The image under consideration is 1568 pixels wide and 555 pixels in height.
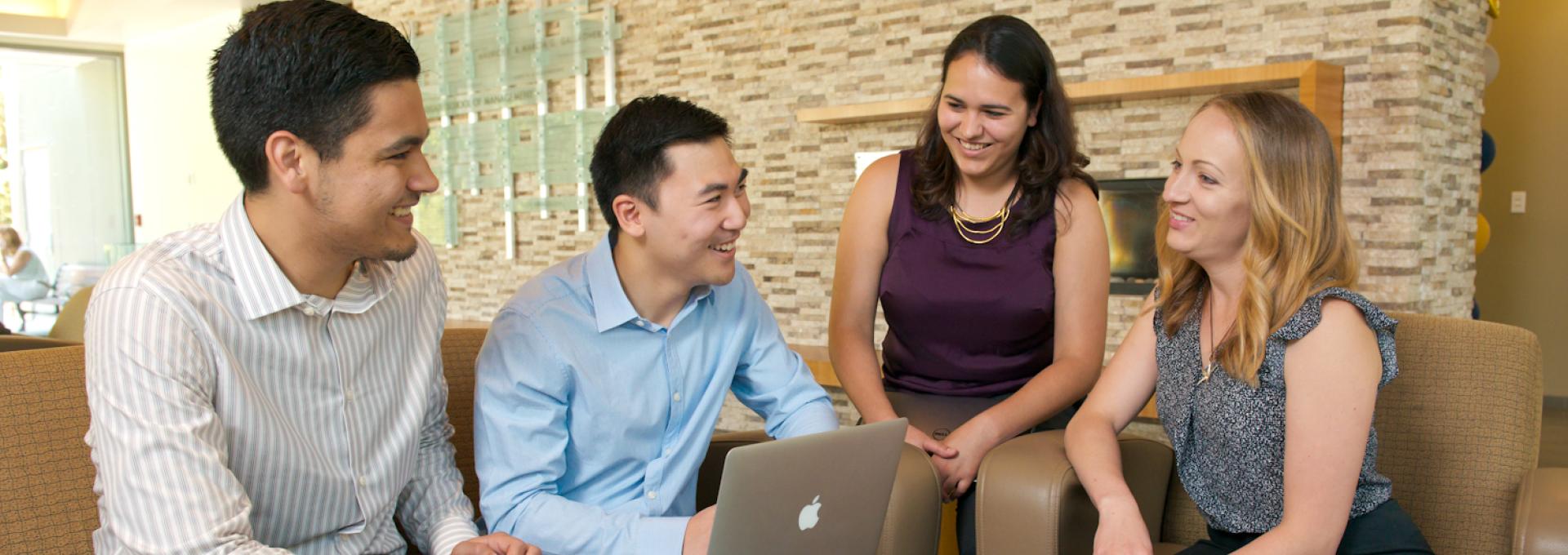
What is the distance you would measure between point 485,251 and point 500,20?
4.89 ft

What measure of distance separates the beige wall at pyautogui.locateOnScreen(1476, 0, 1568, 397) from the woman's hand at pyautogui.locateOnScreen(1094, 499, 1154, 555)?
6.48 m

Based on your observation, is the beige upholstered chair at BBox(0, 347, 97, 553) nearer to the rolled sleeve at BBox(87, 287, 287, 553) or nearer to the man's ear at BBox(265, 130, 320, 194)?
the rolled sleeve at BBox(87, 287, 287, 553)

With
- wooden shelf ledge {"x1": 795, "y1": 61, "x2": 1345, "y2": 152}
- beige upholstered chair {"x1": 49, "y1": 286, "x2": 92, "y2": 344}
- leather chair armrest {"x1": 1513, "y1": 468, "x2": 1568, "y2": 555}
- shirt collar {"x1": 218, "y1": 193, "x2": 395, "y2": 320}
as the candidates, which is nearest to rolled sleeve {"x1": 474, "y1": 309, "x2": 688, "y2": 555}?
shirt collar {"x1": 218, "y1": 193, "x2": 395, "y2": 320}

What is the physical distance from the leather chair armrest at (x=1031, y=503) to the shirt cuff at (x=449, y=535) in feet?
2.51

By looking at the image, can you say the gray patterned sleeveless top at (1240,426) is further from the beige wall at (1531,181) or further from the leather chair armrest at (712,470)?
the beige wall at (1531,181)

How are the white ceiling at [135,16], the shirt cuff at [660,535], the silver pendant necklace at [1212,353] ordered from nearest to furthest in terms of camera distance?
the shirt cuff at [660,535] → the silver pendant necklace at [1212,353] → the white ceiling at [135,16]

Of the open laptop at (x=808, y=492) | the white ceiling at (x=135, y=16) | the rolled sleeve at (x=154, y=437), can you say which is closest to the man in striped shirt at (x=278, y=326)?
the rolled sleeve at (x=154, y=437)

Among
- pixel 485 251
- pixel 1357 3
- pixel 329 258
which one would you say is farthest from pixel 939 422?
pixel 485 251

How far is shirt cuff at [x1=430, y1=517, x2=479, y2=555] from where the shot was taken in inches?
62.6

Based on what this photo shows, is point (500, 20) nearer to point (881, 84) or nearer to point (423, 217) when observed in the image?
point (423, 217)

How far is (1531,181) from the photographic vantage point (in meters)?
6.93

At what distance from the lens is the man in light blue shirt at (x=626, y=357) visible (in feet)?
5.31

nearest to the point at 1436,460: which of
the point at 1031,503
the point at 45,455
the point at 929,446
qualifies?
the point at 1031,503

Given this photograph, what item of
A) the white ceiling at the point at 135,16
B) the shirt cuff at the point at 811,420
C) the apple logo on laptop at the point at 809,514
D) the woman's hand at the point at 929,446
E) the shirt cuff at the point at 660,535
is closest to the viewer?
the apple logo on laptop at the point at 809,514
